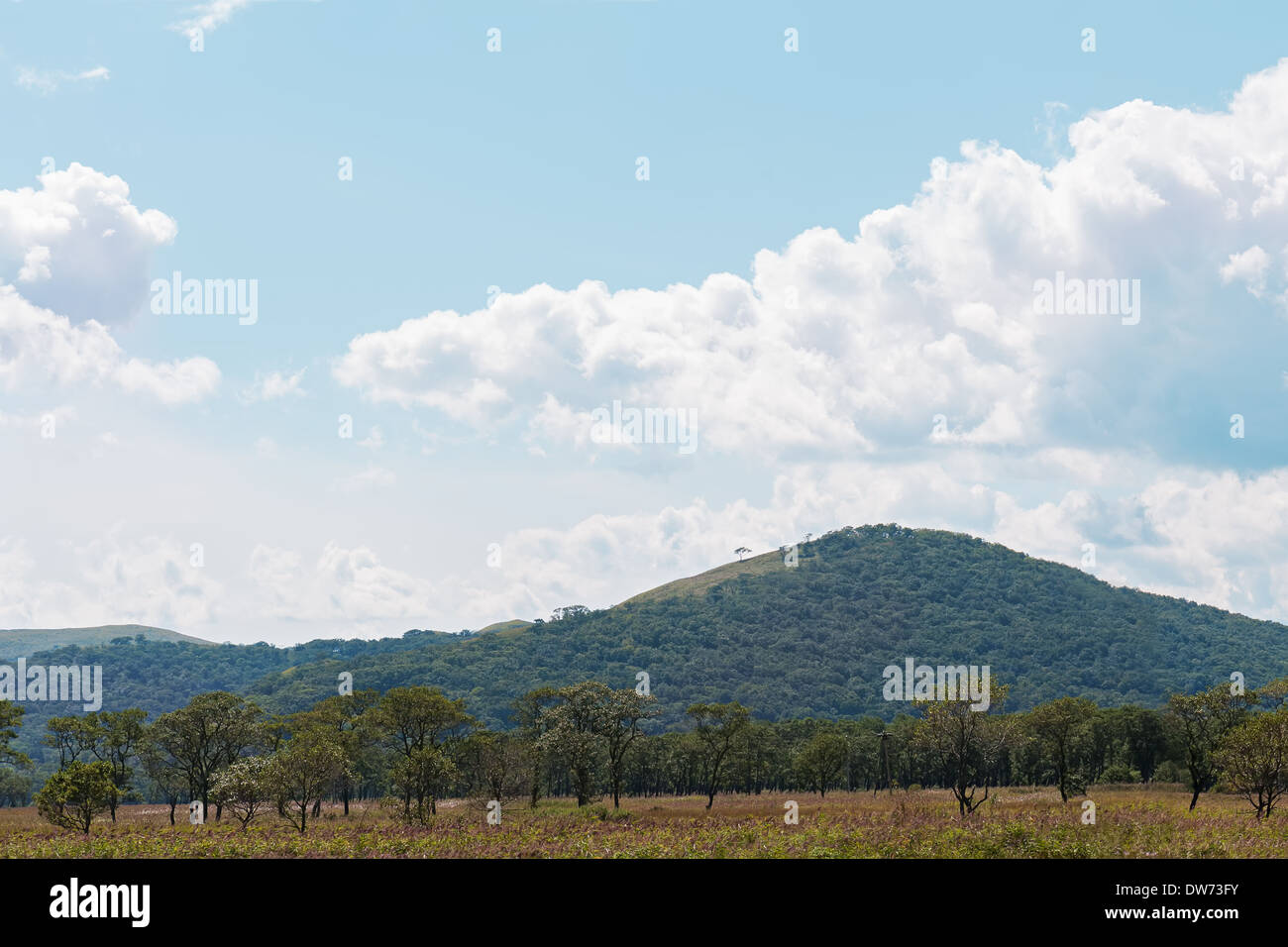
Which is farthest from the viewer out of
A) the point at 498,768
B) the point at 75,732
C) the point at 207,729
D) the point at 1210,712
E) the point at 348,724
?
the point at 348,724

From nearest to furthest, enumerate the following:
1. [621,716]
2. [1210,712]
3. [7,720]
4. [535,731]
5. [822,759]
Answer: [1210,712] → [7,720] → [621,716] → [535,731] → [822,759]

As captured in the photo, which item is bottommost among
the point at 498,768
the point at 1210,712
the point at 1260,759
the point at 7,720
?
the point at 498,768

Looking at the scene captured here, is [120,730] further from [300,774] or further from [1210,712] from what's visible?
[1210,712]

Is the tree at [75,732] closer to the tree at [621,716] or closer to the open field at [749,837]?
the open field at [749,837]

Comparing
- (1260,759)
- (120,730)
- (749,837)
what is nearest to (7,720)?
(120,730)

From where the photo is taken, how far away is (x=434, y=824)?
5641cm

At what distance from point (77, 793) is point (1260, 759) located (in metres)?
72.7

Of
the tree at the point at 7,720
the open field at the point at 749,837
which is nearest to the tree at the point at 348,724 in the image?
the open field at the point at 749,837

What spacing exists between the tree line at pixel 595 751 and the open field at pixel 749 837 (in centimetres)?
312

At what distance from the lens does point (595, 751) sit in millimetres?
85500

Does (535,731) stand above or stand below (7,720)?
below

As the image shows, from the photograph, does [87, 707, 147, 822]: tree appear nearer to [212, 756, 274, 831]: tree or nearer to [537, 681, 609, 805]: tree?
[212, 756, 274, 831]: tree

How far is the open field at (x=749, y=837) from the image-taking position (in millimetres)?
35344

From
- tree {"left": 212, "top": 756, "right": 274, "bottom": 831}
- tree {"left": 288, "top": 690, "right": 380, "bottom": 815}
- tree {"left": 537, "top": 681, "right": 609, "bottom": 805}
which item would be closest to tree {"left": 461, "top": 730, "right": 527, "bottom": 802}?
tree {"left": 537, "top": 681, "right": 609, "bottom": 805}
